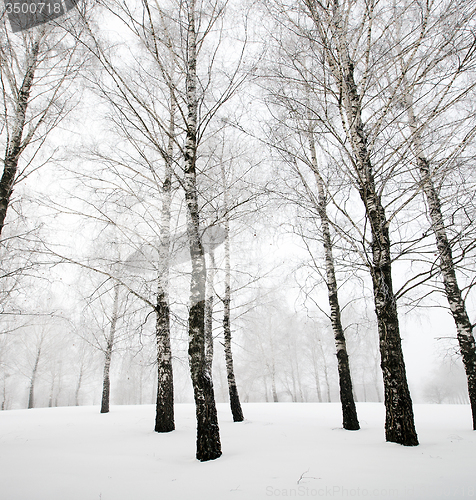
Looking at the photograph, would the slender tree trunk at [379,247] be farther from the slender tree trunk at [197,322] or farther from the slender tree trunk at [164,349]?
the slender tree trunk at [164,349]

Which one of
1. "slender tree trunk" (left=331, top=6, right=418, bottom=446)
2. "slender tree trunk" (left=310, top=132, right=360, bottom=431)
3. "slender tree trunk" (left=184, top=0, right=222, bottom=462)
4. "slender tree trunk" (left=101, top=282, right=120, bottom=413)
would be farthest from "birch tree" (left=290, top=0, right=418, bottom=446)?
"slender tree trunk" (left=101, top=282, right=120, bottom=413)

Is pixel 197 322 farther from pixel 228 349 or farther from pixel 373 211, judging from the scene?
pixel 228 349

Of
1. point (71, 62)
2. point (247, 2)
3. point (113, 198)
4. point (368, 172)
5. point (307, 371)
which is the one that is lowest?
point (307, 371)

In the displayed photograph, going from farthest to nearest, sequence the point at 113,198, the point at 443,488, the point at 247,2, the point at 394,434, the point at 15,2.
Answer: the point at 113,198, the point at 15,2, the point at 247,2, the point at 394,434, the point at 443,488

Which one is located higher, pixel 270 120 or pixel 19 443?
pixel 270 120

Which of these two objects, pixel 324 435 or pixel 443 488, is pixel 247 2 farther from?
pixel 324 435

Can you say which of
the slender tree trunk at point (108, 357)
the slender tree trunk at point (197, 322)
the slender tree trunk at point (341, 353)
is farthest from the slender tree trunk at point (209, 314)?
the slender tree trunk at point (108, 357)

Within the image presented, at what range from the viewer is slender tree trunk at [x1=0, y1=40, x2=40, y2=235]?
433 centimetres

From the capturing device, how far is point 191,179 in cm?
400

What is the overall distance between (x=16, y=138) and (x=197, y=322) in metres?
Answer: 4.55

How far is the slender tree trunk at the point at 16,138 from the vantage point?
171 inches

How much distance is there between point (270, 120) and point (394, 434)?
16.0 ft

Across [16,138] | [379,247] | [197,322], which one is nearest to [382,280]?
[379,247]

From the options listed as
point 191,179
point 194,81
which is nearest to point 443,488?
point 191,179
